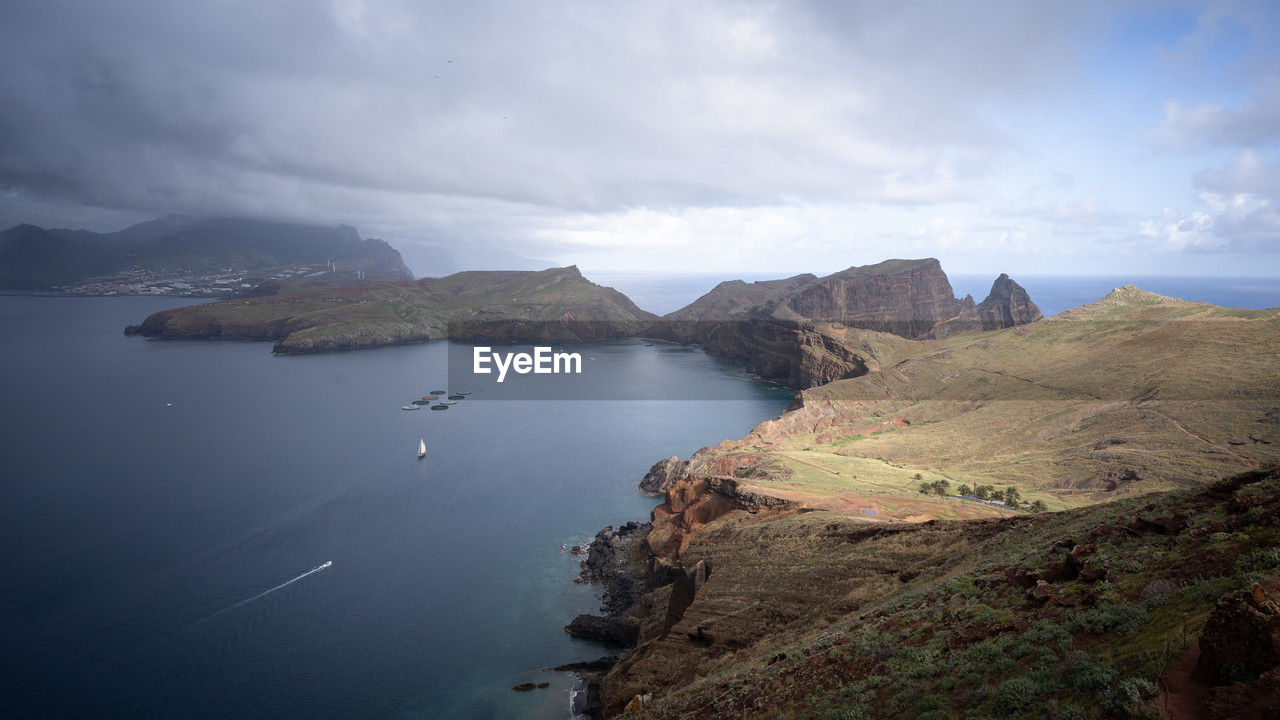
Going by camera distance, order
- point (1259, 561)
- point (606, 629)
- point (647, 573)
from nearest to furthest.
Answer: point (1259, 561) → point (606, 629) → point (647, 573)

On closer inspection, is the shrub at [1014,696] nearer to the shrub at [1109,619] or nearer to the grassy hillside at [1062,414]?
the shrub at [1109,619]

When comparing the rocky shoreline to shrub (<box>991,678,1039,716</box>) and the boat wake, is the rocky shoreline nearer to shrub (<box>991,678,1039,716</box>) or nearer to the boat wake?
shrub (<box>991,678,1039,716</box>)

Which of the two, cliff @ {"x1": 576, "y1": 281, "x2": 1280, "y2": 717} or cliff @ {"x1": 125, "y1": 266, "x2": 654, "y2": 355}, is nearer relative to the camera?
cliff @ {"x1": 576, "y1": 281, "x2": 1280, "y2": 717}

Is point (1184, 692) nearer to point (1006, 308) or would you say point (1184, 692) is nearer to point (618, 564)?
point (618, 564)

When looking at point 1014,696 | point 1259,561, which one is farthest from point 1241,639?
point 1259,561

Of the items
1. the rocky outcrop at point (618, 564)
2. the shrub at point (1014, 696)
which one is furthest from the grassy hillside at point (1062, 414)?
the shrub at point (1014, 696)

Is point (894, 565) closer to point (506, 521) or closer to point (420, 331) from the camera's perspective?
point (506, 521)

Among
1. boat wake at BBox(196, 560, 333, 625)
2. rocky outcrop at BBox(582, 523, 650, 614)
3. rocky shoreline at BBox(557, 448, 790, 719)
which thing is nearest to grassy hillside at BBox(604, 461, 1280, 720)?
rocky shoreline at BBox(557, 448, 790, 719)

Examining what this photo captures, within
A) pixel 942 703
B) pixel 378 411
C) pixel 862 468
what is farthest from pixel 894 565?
pixel 378 411
